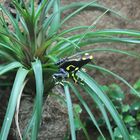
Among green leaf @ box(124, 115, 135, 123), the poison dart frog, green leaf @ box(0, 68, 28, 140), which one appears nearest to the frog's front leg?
the poison dart frog

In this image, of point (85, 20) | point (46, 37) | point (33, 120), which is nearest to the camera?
point (33, 120)

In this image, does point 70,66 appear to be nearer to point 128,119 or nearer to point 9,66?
point 9,66

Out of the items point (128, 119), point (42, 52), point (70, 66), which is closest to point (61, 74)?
point (70, 66)

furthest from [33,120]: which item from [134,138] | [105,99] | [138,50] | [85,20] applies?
[138,50]

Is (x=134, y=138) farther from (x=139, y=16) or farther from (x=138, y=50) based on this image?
(x=139, y=16)

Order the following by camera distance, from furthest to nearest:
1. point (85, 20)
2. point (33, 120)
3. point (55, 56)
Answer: point (85, 20), point (55, 56), point (33, 120)

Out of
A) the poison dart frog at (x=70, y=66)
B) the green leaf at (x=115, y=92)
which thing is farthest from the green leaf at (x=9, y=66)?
the green leaf at (x=115, y=92)

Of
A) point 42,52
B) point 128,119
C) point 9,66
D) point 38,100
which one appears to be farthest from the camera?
point 128,119
